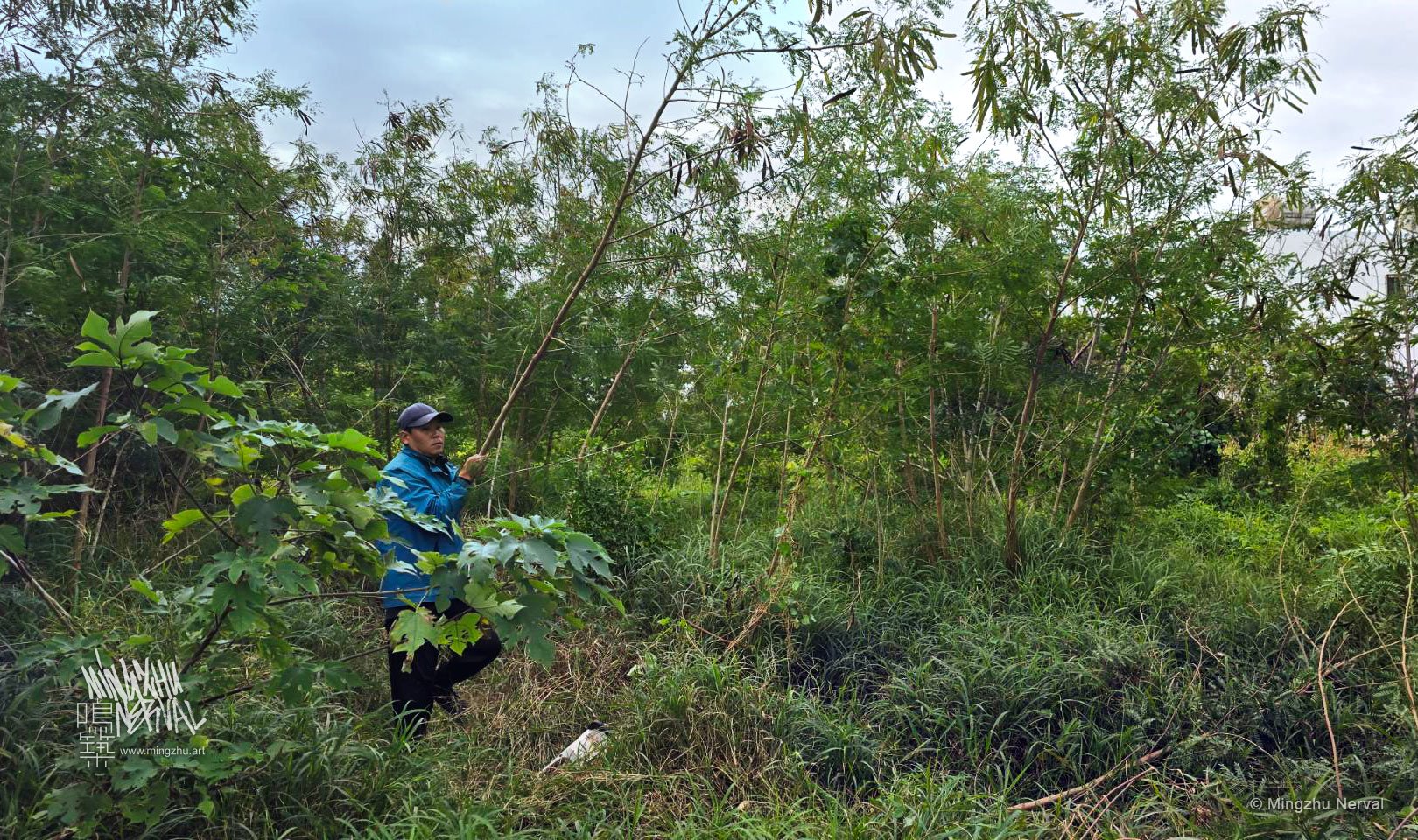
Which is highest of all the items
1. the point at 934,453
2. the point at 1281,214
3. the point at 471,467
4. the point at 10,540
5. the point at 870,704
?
the point at 1281,214

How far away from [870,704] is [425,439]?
2.11 metres

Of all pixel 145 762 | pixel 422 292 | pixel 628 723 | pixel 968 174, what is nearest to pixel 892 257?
pixel 968 174

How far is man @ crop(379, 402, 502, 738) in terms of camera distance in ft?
9.94

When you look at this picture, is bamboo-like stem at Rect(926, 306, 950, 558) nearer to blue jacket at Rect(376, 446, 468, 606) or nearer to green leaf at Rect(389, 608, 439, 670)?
blue jacket at Rect(376, 446, 468, 606)

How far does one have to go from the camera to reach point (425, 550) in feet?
9.93

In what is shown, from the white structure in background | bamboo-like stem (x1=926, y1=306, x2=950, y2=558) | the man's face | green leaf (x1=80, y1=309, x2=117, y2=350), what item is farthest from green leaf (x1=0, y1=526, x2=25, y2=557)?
the white structure in background

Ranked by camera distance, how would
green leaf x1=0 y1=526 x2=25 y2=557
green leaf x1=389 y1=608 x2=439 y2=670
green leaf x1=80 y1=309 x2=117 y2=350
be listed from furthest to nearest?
green leaf x1=389 y1=608 x2=439 y2=670, green leaf x1=0 y1=526 x2=25 y2=557, green leaf x1=80 y1=309 x2=117 y2=350

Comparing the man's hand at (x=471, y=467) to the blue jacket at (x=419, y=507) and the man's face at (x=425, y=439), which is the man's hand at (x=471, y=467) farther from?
the man's face at (x=425, y=439)

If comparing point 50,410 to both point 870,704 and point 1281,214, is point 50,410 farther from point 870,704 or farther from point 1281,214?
point 1281,214

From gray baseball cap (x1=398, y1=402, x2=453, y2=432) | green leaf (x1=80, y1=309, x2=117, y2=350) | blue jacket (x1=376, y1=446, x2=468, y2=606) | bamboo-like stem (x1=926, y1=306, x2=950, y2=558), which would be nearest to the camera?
green leaf (x1=80, y1=309, x2=117, y2=350)

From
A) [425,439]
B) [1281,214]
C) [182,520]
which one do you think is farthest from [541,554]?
[1281,214]

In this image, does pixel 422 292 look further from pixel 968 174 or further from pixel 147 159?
pixel 968 174

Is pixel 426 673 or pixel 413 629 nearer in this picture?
pixel 413 629

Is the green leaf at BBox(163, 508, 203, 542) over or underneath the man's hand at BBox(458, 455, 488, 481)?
underneath
